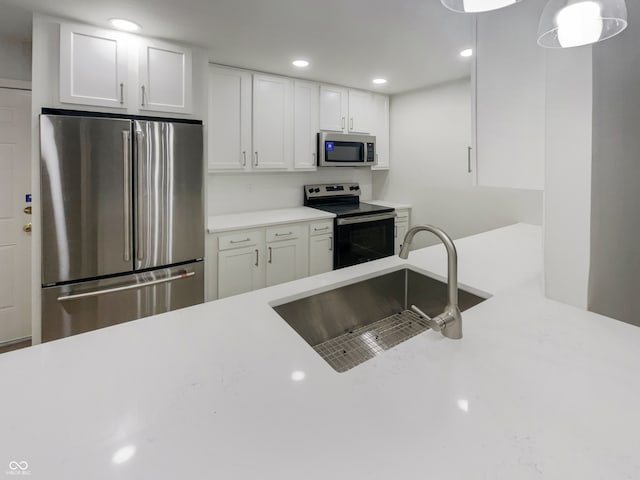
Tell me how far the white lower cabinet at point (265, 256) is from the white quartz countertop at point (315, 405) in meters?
1.69

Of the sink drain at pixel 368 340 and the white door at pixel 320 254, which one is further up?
the white door at pixel 320 254

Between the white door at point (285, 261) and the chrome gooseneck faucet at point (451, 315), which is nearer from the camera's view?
the chrome gooseneck faucet at point (451, 315)

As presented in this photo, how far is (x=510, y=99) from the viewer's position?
132cm

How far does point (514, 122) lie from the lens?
131 centimetres

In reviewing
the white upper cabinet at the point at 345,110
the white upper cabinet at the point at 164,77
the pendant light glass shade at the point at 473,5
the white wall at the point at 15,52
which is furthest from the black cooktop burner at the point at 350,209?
the white wall at the point at 15,52

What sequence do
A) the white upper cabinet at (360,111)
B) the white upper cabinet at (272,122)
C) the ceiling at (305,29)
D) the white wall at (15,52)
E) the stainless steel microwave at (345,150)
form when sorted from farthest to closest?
the white upper cabinet at (360,111) < the stainless steel microwave at (345,150) < the white upper cabinet at (272,122) < the white wall at (15,52) < the ceiling at (305,29)

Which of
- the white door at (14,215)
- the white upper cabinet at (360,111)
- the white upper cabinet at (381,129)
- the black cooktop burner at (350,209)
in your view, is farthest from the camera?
the white upper cabinet at (381,129)

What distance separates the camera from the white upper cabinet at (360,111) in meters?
3.84

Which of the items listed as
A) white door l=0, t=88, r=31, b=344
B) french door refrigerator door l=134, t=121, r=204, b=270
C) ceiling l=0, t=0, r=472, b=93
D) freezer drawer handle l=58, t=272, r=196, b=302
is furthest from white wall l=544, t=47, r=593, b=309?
white door l=0, t=88, r=31, b=344

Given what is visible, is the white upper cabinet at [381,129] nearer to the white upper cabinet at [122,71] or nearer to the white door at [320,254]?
the white door at [320,254]

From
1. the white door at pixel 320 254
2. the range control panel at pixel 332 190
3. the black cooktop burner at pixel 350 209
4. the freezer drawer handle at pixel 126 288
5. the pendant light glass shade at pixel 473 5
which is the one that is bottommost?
the freezer drawer handle at pixel 126 288

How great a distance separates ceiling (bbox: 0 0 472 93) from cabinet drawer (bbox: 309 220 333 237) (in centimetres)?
144

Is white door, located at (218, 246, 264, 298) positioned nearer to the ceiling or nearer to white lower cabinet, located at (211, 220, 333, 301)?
white lower cabinet, located at (211, 220, 333, 301)

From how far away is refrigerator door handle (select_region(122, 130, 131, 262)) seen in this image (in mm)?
2131
